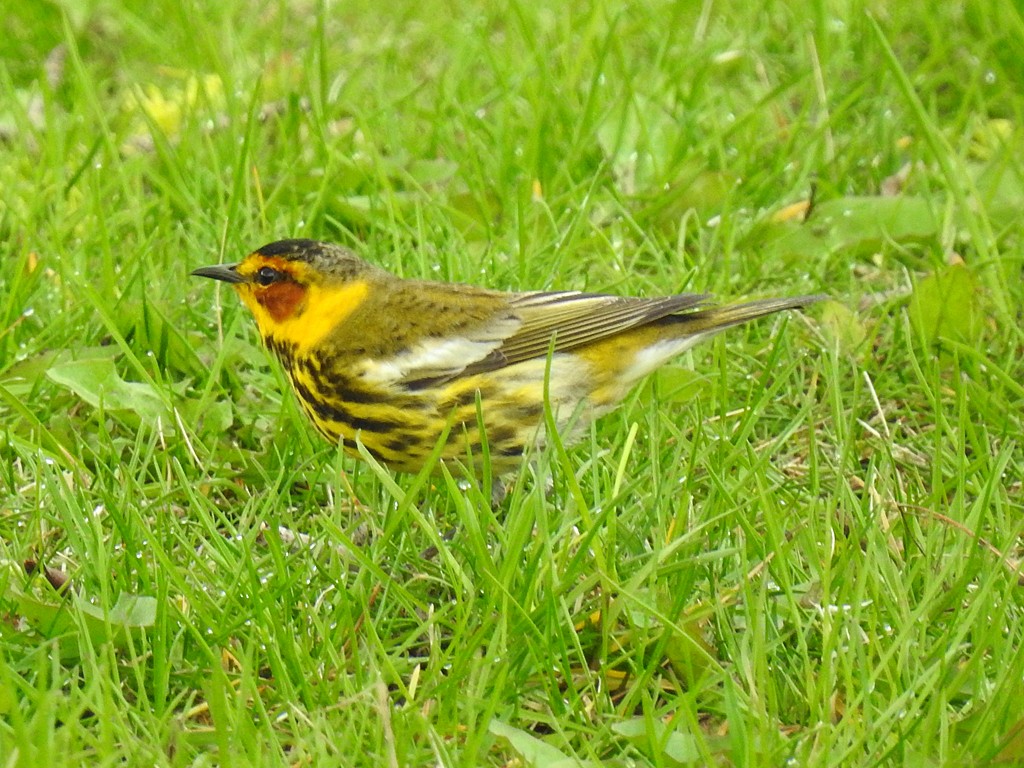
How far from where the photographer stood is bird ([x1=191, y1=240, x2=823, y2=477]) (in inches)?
145

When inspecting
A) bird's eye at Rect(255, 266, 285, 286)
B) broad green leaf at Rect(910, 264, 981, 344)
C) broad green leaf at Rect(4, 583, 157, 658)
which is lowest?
broad green leaf at Rect(910, 264, 981, 344)

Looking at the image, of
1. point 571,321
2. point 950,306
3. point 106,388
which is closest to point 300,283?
point 106,388

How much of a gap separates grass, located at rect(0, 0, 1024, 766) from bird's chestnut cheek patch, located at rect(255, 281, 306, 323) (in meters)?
0.19

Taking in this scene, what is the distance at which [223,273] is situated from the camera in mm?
3992

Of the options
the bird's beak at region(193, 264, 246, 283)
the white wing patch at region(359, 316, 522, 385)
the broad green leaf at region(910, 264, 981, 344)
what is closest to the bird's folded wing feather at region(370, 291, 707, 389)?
the white wing patch at region(359, 316, 522, 385)

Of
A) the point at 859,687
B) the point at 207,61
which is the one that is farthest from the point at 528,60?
the point at 859,687

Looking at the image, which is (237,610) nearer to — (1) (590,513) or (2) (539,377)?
(1) (590,513)

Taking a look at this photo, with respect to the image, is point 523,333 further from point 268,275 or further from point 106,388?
point 106,388

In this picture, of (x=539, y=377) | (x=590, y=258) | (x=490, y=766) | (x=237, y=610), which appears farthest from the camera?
(x=590, y=258)

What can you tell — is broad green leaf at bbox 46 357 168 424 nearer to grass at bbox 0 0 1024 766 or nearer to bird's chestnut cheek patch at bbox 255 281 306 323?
grass at bbox 0 0 1024 766

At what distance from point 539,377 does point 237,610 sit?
1198mm

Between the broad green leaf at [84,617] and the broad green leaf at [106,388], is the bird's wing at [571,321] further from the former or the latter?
the broad green leaf at [84,617]

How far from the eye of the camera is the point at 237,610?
2.95 m

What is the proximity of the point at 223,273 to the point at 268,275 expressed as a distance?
130 mm
